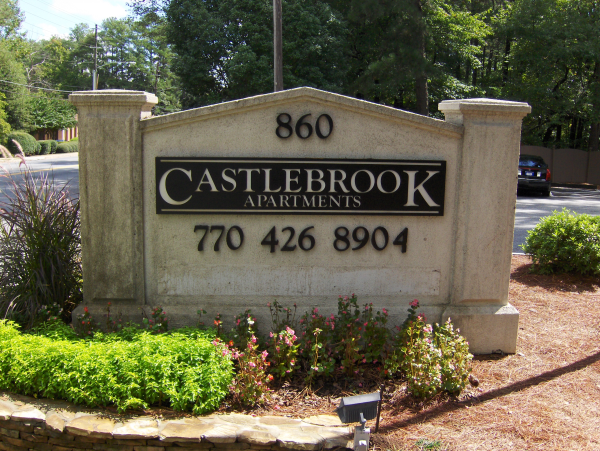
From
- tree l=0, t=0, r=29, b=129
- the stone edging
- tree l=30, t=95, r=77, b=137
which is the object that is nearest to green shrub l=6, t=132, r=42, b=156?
tree l=0, t=0, r=29, b=129

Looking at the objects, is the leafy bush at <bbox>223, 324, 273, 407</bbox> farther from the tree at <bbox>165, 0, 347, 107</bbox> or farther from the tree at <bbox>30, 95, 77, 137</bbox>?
the tree at <bbox>30, 95, 77, 137</bbox>

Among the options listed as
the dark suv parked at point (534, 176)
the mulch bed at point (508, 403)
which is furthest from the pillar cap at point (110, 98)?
the dark suv parked at point (534, 176)

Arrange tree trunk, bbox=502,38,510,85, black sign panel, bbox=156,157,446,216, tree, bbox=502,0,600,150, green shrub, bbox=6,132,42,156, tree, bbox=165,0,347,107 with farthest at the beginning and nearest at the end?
green shrub, bbox=6,132,42,156
tree trunk, bbox=502,38,510,85
tree, bbox=502,0,600,150
tree, bbox=165,0,347,107
black sign panel, bbox=156,157,446,216

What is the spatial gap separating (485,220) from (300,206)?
1.69m

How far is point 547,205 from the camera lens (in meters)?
16.6

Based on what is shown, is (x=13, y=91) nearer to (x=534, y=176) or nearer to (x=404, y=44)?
(x=404, y=44)

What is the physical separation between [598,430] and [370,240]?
7.43 ft

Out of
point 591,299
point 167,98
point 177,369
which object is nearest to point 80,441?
point 177,369

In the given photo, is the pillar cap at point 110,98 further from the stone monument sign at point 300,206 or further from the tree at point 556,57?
the tree at point 556,57

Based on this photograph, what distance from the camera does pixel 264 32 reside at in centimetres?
1917

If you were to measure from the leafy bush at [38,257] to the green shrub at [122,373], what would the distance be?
3.17ft

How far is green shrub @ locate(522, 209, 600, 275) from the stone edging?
466cm

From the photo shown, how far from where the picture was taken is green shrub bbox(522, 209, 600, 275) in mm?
6879

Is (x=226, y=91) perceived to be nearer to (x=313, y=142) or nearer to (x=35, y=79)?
(x=313, y=142)
